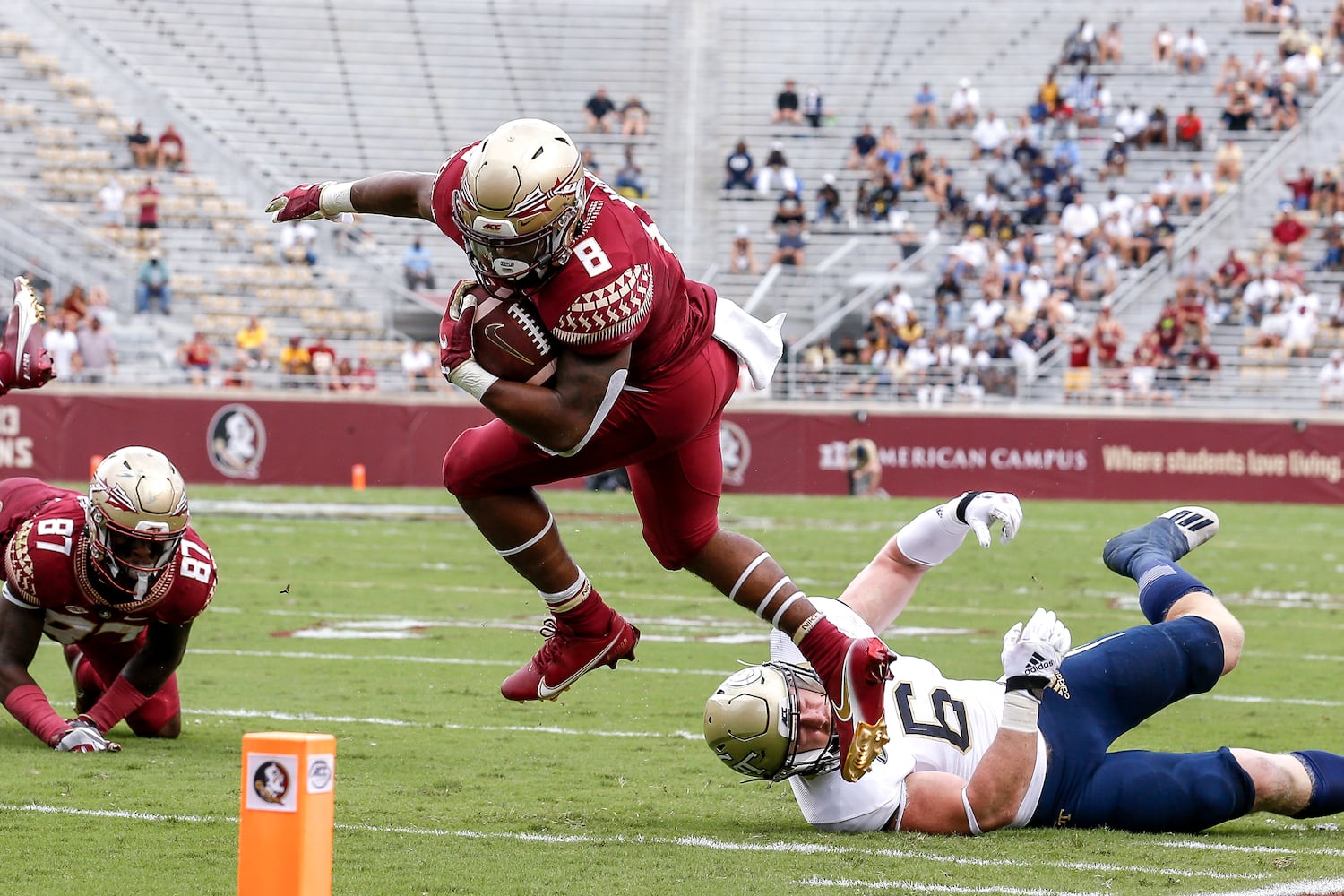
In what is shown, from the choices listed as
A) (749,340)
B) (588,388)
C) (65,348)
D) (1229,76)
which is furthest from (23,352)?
(1229,76)

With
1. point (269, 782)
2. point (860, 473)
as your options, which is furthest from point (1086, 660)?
point (860, 473)

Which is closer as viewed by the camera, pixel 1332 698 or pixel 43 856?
pixel 43 856

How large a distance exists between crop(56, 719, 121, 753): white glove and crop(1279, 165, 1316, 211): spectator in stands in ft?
76.1

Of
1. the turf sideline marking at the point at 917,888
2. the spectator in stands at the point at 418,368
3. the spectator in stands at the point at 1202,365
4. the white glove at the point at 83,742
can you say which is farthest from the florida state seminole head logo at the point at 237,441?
the turf sideline marking at the point at 917,888

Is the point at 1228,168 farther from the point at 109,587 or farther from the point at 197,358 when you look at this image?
the point at 109,587

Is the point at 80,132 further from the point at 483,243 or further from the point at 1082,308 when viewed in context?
the point at 483,243

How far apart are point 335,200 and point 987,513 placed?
96.3 inches

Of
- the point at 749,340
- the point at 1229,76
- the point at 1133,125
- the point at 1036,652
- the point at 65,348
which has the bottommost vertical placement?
the point at 65,348

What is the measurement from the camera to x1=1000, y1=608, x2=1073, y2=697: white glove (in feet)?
16.7

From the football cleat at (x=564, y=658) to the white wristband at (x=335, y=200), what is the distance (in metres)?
1.56

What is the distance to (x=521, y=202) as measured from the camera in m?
4.93

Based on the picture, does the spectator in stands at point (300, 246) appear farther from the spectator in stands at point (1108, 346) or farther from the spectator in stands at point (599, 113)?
the spectator in stands at point (1108, 346)

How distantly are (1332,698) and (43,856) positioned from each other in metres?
5.92

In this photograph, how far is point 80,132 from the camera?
27062 mm
